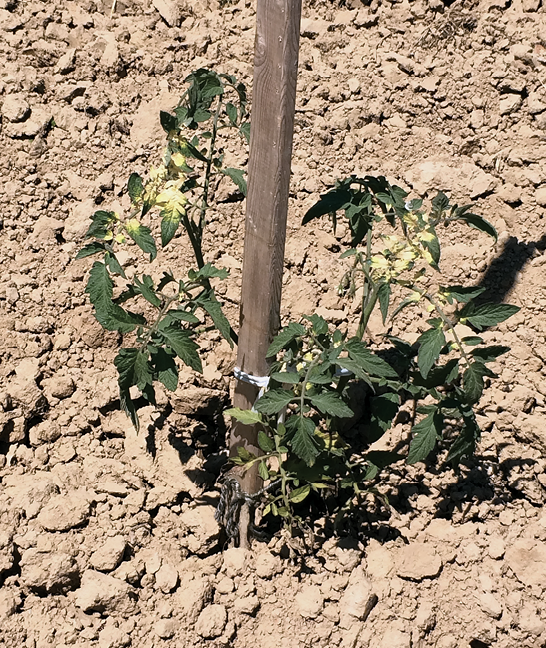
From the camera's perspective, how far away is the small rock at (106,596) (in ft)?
9.06

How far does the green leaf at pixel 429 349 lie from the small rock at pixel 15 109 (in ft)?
9.06

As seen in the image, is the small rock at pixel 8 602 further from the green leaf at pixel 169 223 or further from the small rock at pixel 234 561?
the green leaf at pixel 169 223

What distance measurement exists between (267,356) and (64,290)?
1393 millimetres

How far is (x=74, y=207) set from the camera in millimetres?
3986

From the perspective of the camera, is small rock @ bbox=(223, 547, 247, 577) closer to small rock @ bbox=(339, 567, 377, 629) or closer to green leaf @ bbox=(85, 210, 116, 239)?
small rock @ bbox=(339, 567, 377, 629)

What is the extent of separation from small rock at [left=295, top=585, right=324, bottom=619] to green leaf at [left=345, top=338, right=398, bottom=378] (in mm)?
902

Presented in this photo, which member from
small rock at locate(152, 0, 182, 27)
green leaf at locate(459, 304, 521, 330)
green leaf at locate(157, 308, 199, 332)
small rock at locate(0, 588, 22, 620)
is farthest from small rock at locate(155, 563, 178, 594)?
small rock at locate(152, 0, 182, 27)

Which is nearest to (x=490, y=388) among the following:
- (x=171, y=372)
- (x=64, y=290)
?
(x=171, y=372)

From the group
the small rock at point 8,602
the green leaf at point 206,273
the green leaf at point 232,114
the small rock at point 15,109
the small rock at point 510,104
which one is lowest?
the small rock at point 8,602

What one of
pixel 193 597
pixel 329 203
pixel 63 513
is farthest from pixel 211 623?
pixel 329 203

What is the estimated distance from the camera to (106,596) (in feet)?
9.06

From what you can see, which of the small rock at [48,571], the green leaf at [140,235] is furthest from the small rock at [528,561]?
the green leaf at [140,235]

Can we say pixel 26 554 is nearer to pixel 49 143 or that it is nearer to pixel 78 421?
pixel 78 421

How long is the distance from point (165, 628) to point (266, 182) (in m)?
1.48
